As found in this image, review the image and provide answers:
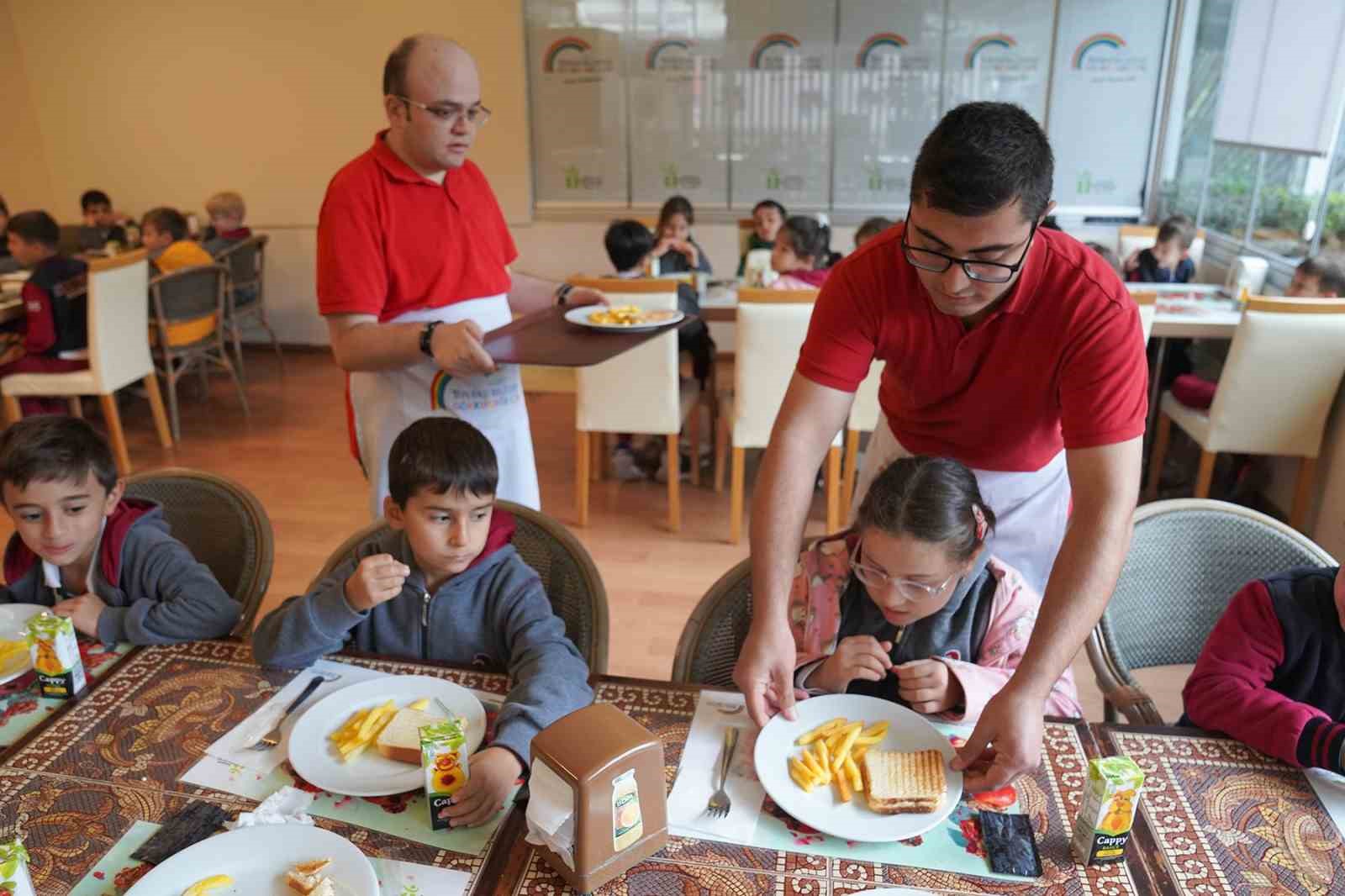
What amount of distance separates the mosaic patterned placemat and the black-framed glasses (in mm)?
605

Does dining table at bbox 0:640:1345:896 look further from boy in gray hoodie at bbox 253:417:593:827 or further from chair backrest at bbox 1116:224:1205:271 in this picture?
chair backrest at bbox 1116:224:1205:271

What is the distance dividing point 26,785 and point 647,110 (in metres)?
5.56

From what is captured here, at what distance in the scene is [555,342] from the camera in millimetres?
1917

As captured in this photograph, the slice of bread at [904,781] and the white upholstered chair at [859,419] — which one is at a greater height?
the slice of bread at [904,781]

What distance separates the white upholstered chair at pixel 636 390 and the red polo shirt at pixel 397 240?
134 cm

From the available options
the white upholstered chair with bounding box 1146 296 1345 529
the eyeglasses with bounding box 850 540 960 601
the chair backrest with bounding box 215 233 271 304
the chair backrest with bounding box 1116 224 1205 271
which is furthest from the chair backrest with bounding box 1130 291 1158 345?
the chair backrest with bounding box 215 233 271 304

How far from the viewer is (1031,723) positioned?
1.06m

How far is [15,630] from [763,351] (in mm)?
2378

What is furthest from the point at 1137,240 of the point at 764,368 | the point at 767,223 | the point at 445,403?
the point at 445,403

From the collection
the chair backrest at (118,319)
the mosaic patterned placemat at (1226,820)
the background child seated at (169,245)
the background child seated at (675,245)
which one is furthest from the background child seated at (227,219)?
the mosaic patterned placemat at (1226,820)

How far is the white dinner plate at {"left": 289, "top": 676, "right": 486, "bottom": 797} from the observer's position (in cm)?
108

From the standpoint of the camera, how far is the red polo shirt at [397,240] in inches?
70.9

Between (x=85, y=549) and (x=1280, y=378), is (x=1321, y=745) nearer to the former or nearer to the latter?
(x=85, y=549)

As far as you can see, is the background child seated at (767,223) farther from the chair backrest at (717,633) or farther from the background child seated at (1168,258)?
the chair backrest at (717,633)
